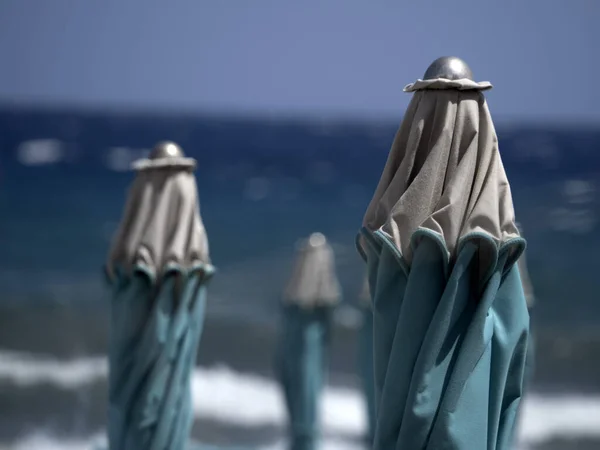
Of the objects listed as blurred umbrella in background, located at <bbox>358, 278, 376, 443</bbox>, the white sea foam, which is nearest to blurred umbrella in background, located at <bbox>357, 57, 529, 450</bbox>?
blurred umbrella in background, located at <bbox>358, 278, 376, 443</bbox>

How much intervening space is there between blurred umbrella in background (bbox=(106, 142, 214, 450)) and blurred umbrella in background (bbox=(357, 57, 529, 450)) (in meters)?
1.60

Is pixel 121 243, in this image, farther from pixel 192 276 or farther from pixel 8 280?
pixel 8 280

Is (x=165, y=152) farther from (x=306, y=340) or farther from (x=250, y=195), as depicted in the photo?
(x=250, y=195)

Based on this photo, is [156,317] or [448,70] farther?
[156,317]

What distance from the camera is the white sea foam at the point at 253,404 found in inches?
544

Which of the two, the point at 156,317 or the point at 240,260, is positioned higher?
the point at 156,317

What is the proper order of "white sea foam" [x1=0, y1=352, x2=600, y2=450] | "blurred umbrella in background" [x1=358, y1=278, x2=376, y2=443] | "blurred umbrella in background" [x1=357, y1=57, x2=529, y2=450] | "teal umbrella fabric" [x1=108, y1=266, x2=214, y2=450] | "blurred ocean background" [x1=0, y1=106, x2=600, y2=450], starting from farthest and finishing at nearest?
"blurred ocean background" [x1=0, y1=106, x2=600, y2=450] → "white sea foam" [x1=0, y1=352, x2=600, y2=450] → "blurred umbrella in background" [x1=358, y1=278, x2=376, y2=443] → "teal umbrella fabric" [x1=108, y1=266, x2=214, y2=450] → "blurred umbrella in background" [x1=357, y1=57, x2=529, y2=450]

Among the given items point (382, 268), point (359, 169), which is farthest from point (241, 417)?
point (359, 169)

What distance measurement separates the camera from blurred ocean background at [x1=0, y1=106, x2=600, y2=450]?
48.9 feet

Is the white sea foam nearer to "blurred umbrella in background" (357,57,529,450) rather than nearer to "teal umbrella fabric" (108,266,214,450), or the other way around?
"teal umbrella fabric" (108,266,214,450)

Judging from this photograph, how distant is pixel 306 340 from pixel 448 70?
15.5 feet

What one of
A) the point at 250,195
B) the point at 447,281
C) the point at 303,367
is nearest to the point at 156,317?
the point at 447,281

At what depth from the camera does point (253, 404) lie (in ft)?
51.4

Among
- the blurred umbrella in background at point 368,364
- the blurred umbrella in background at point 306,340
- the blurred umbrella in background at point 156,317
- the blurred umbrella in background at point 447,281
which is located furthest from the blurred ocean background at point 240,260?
the blurred umbrella in background at point 447,281
